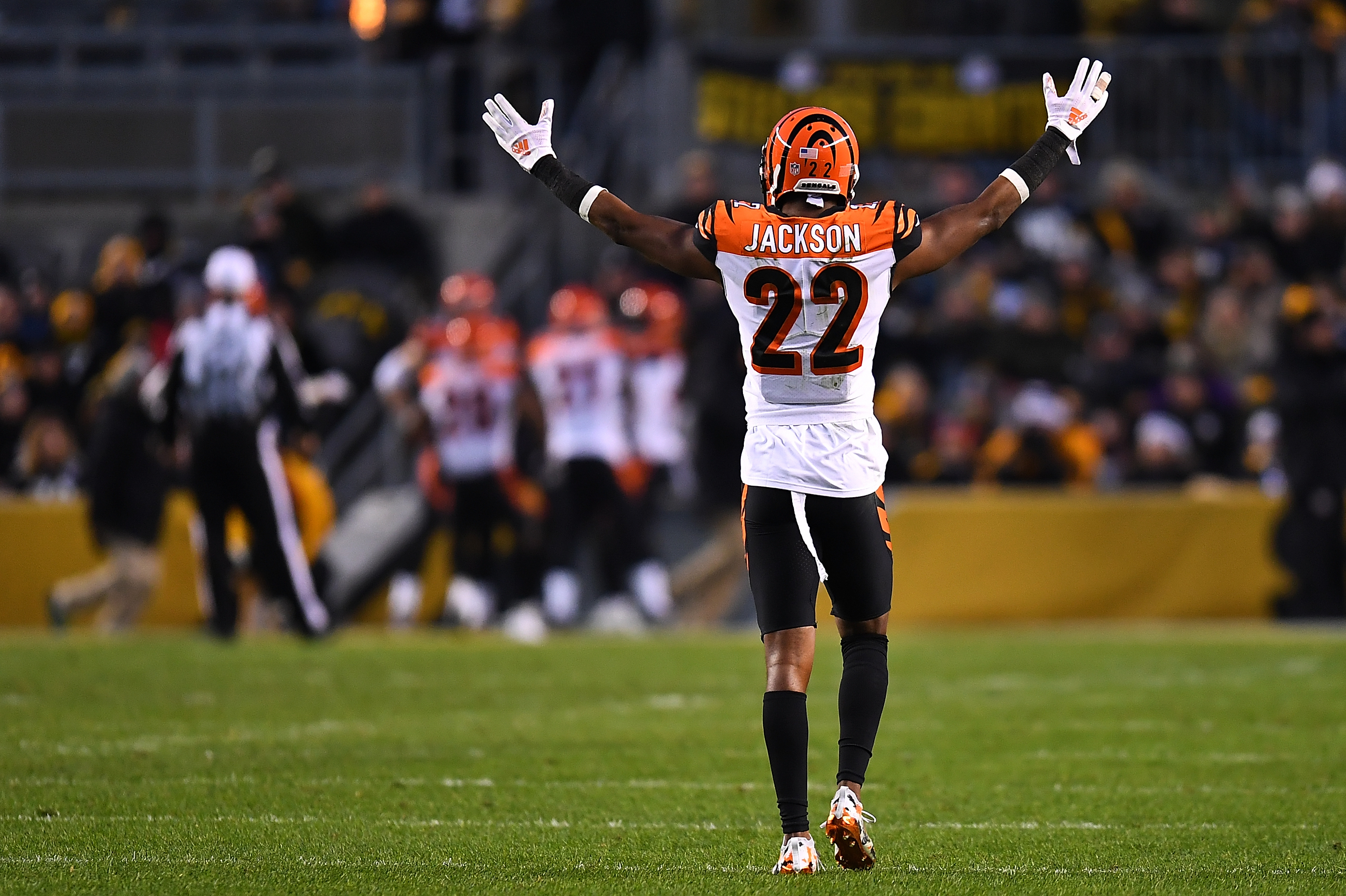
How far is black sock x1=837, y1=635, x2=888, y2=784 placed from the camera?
6.09 metres

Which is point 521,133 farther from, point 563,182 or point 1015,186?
point 1015,186

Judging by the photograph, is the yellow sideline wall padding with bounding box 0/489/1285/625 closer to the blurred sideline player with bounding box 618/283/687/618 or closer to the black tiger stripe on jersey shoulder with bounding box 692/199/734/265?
the blurred sideline player with bounding box 618/283/687/618

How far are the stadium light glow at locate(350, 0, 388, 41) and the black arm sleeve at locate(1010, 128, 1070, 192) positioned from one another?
1591cm

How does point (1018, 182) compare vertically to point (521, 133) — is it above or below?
below

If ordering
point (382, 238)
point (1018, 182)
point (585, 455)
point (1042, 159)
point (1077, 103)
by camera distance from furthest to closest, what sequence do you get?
point (382, 238), point (585, 455), point (1077, 103), point (1042, 159), point (1018, 182)

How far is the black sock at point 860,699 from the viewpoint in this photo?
6086 mm

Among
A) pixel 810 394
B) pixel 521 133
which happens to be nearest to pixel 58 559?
pixel 521 133

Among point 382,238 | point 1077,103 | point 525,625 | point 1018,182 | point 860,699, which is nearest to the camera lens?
point 860,699

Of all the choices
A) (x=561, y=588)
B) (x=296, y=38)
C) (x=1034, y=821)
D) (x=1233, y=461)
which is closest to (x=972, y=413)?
(x=1233, y=461)

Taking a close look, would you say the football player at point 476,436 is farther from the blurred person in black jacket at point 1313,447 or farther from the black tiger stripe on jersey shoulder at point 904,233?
the black tiger stripe on jersey shoulder at point 904,233

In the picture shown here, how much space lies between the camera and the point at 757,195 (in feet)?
69.2

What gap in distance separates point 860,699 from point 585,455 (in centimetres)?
1028

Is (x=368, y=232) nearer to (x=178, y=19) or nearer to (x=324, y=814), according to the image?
(x=178, y=19)

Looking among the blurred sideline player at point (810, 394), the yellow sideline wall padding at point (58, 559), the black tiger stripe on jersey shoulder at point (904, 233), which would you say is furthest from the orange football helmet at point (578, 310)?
the black tiger stripe on jersey shoulder at point (904, 233)
